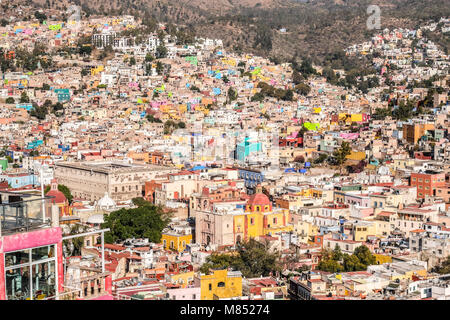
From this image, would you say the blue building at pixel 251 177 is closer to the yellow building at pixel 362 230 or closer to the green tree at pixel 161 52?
the yellow building at pixel 362 230

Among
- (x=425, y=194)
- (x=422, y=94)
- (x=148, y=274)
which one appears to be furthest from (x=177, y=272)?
(x=422, y=94)

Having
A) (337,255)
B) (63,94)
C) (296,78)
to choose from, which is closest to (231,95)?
(296,78)

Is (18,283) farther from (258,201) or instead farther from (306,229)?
(306,229)

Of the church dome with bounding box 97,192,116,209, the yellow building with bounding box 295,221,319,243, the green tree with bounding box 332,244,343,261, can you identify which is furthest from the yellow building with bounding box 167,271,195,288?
the church dome with bounding box 97,192,116,209

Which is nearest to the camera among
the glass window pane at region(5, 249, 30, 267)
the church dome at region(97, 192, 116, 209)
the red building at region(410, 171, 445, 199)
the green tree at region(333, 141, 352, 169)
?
the glass window pane at region(5, 249, 30, 267)

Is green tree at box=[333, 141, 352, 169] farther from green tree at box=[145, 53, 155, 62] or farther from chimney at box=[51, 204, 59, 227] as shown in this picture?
chimney at box=[51, 204, 59, 227]

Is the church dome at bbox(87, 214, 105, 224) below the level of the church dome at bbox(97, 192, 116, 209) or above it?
below
